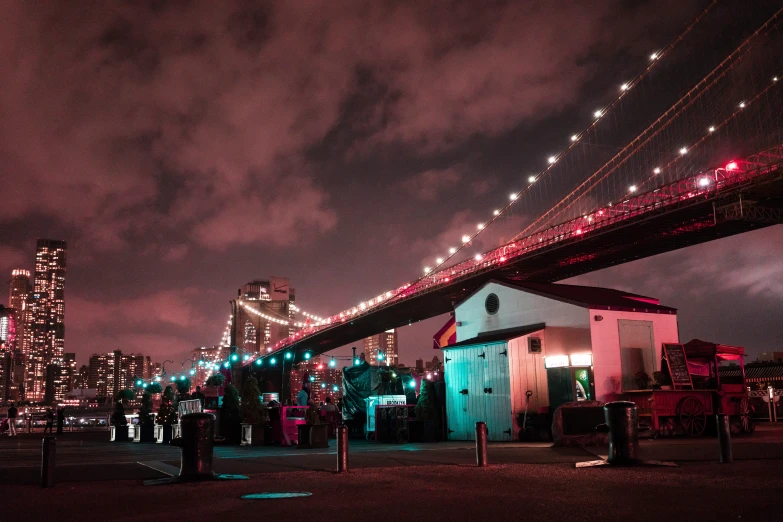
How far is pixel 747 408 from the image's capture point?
62.1 ft

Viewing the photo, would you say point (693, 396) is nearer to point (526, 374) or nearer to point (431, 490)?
point (526, 374)

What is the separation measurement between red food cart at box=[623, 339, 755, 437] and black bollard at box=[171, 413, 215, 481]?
11509 millimetres

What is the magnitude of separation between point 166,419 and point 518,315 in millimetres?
12522

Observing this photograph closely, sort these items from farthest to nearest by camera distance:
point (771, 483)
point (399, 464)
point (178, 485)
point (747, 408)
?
point (747, 408) < point (399, 464) < point (178, 485) < point (771, 483)

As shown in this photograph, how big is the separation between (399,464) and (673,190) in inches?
1282

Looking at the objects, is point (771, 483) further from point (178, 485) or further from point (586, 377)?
point (586, 377)

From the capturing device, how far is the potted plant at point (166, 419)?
2131 cm

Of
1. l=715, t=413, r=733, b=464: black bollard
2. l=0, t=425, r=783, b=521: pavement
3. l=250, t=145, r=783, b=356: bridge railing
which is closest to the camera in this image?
l=0, t=425, r=783, b=521: pavement

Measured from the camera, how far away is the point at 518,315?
21.9 meters

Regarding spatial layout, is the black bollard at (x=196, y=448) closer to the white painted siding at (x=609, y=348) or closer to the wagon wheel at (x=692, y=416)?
the white painted siding at (x=609, y=348)

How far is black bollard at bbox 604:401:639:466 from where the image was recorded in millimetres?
9969

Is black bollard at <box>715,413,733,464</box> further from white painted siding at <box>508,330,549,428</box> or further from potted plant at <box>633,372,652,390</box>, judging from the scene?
white painted siding at <box>508,330,549,428</box>

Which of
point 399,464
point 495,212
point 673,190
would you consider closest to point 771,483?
point 399,464

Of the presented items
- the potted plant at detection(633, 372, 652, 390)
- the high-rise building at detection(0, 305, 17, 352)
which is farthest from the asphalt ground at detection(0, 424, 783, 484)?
the high-rise building at detection(0, 305, 17, 352)
